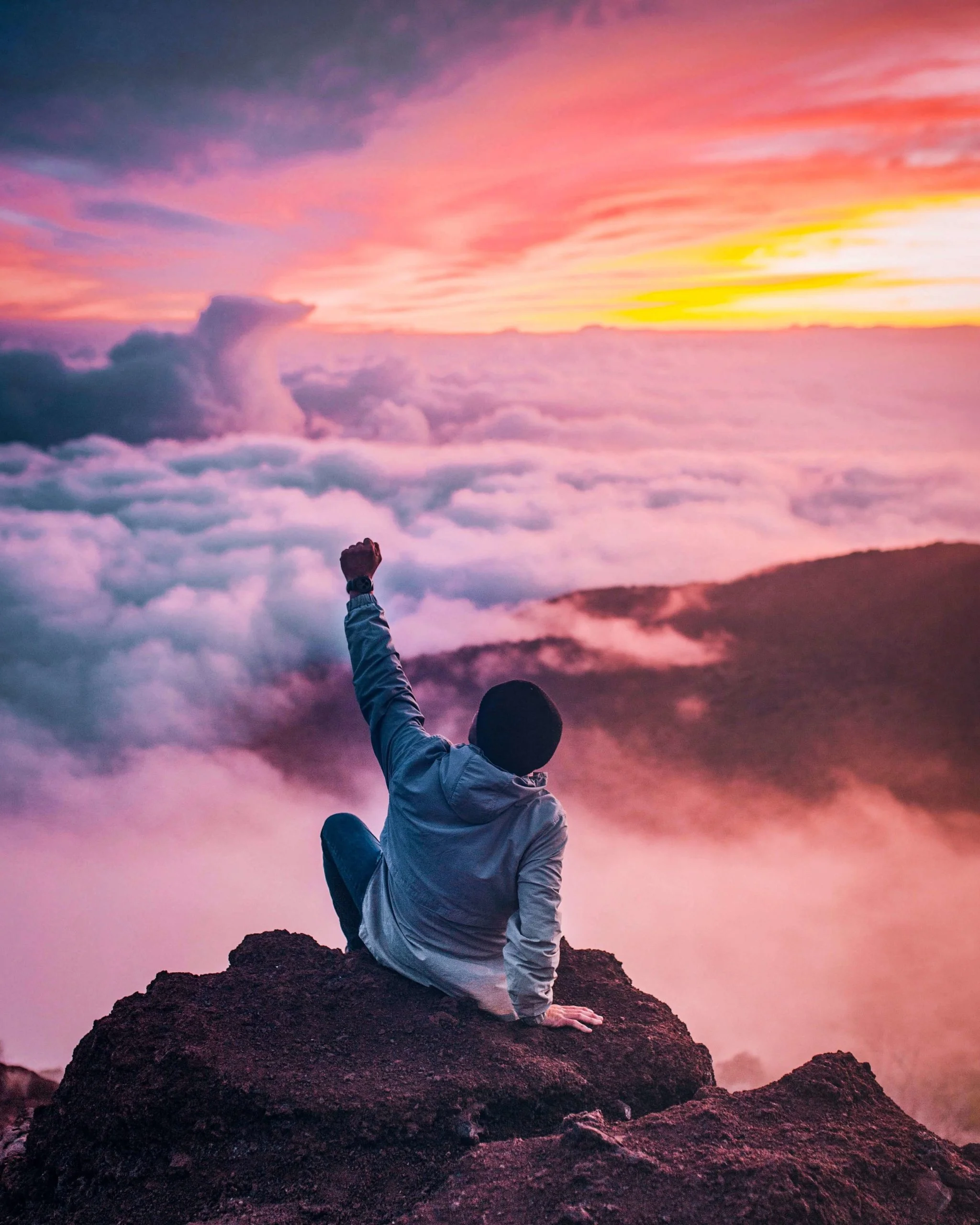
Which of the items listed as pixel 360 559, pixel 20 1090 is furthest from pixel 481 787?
pixel 20 1090

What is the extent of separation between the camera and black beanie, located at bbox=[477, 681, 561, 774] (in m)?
3.24

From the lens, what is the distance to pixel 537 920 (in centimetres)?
335

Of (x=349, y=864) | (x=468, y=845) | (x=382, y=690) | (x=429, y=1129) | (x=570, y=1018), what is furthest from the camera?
(x=349, y=864)

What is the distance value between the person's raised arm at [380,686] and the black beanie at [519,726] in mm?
482

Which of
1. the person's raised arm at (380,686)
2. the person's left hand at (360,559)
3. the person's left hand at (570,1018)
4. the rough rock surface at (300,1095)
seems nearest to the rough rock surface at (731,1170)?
the rough rock surface at (300,1095)

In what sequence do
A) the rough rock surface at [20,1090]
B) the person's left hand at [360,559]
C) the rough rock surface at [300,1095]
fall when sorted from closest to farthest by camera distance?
the rough rock surface at [300,1095] → the person's left hand at [360,559] → the rough rock surface at [20,1090]

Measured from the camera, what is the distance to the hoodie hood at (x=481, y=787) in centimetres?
328

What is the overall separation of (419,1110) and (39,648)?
7135cm

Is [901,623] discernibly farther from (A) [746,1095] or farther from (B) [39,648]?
(B) [39,648]

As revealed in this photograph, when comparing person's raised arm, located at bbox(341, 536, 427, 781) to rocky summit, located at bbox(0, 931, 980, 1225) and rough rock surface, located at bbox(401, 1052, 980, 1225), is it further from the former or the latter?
rough rock surface, located at bbox(401, 1052, 980, 1225)

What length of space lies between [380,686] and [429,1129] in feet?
5.58

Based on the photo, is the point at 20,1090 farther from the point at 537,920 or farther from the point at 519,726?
the point at 519,726

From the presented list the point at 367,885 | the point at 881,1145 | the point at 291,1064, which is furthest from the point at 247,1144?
the point at 881,1145

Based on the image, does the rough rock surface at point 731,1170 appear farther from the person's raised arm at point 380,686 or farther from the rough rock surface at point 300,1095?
the person's raised arm at point 380,686
